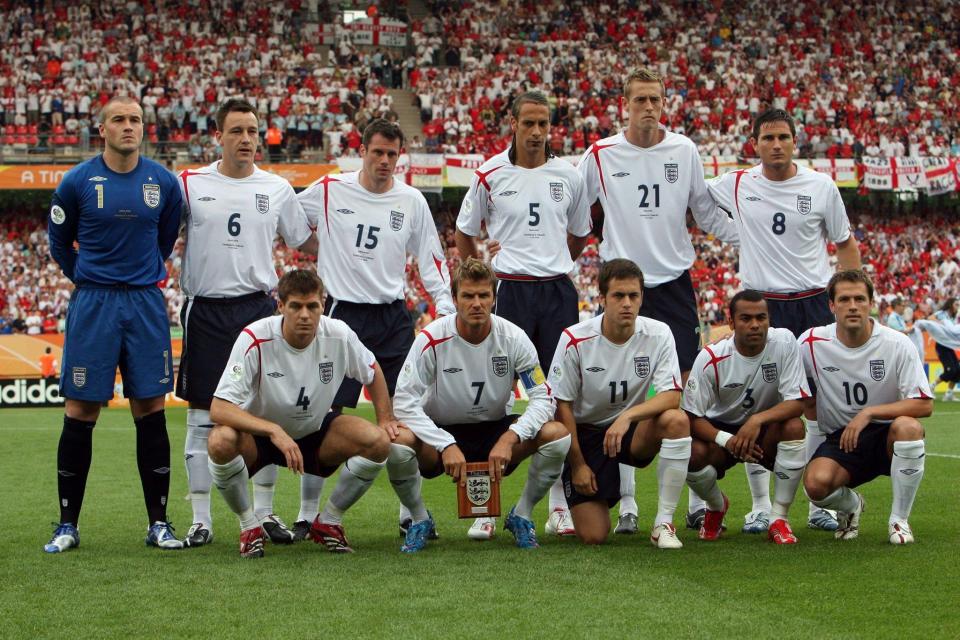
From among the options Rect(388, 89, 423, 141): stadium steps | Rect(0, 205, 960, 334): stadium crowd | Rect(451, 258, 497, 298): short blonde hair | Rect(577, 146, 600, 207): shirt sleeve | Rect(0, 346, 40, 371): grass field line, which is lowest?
Rect(0, 346, 40, 371): grass field line

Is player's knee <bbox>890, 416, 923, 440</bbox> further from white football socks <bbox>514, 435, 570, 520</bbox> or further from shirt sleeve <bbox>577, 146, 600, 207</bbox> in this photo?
shirt sleeve <bbox>577, 146, 600, 207</bbox>

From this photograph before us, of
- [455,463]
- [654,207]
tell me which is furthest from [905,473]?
[455,463]

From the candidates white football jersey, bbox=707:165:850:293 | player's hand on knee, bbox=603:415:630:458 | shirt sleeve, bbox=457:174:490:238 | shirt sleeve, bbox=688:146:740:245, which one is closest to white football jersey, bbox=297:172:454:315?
shirt sleeve, bbox=457:174:490:238

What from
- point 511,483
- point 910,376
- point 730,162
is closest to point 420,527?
point 910,376

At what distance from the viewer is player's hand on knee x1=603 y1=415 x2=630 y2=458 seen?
6156 millimetres

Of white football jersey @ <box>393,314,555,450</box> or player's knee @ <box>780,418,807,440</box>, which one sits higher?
white football jersey @ <box>393,314,555,450</box>

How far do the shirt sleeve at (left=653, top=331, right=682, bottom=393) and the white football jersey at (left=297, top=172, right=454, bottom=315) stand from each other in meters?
1.25

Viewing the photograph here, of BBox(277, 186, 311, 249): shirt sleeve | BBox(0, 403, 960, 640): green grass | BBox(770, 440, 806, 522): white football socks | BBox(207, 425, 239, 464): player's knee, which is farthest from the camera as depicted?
BBox(277, 186, 311, 249): shirt sleeve

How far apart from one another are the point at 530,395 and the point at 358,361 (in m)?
0.94

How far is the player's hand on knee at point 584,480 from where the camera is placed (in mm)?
6297

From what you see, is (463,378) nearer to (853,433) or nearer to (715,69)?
(853,433)

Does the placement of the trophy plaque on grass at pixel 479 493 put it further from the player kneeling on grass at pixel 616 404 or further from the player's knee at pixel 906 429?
the player's knee at pixel 906 429

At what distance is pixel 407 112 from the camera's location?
113 feet

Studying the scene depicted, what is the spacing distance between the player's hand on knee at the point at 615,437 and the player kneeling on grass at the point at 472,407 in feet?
0.74
